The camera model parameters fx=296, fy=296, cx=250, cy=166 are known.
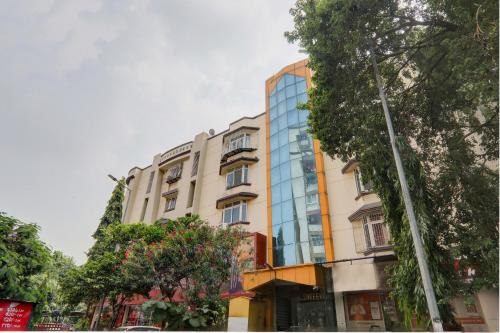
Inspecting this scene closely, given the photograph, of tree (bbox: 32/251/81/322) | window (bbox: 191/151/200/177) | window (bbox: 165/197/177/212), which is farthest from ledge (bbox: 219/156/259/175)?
tree (bbox: 32/251/81/322)

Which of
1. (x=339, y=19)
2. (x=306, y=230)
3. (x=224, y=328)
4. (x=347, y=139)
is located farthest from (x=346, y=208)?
(x=339, y=19)

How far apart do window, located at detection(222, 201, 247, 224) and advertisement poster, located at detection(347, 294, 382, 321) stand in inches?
352

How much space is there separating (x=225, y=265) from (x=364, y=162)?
22.6 feet

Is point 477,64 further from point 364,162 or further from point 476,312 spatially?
point 476,312

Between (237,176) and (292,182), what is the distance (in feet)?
18.6

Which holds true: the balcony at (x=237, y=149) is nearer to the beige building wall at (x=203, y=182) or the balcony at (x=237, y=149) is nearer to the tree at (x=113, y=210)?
the beige building wall at (x=203, y=182)

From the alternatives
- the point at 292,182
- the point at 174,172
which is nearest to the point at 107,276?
the point at 292,182

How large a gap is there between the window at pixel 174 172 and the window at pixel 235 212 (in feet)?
26.4

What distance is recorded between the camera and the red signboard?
787cm

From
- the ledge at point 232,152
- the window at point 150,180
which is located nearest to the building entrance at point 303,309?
the ledge at point 232,152

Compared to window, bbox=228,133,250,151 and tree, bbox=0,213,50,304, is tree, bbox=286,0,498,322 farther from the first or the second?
window, bbox=228,133,250,151

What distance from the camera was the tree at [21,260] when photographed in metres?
8.05

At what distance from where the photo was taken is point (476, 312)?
1200 cm

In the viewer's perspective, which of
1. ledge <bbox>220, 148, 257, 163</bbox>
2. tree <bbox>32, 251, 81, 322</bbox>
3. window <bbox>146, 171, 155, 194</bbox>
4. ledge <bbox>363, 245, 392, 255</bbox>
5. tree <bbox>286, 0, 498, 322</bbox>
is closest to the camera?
tree <bbox>286, 0, 498, 322</bbox>
